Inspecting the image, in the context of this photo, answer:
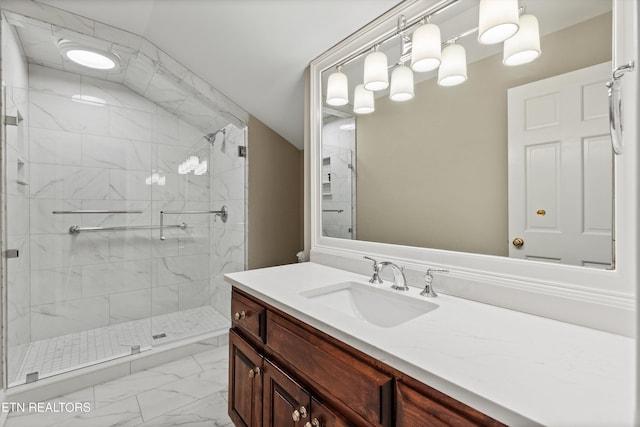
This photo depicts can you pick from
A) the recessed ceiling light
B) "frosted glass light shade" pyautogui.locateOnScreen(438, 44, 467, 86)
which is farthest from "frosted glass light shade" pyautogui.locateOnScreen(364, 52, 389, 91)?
the recessed ceiling light

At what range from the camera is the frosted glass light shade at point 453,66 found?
114 centimetres

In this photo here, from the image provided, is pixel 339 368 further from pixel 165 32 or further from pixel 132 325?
pixel 132 325

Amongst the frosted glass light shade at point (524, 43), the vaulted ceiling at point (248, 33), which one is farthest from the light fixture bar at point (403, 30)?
the frosted glass light shade at point (524, 43)

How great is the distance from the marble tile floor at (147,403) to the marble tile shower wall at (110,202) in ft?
2.75

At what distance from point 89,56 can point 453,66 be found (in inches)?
96.7

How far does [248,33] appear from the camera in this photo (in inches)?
68.8

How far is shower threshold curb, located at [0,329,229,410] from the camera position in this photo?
66.1 inches

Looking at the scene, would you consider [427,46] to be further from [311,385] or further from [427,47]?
[311,385]

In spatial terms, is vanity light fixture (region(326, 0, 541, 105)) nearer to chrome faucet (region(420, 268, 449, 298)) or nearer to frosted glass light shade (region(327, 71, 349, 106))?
frosted glass light shade (region(327, 71, 349, 106))

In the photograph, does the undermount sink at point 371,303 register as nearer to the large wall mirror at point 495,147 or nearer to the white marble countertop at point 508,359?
the white marble countertop at point 508,359

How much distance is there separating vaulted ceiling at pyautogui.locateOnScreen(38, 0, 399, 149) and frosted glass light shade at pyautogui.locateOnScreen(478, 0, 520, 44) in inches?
19.0

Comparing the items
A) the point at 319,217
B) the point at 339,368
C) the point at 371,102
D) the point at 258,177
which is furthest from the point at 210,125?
the point at 339,368

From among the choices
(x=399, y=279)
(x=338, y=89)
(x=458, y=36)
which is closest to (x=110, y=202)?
(x=338, y=89)

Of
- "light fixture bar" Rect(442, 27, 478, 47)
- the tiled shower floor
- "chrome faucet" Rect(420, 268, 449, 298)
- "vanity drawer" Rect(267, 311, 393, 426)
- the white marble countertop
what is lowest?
the tiled shower floor
